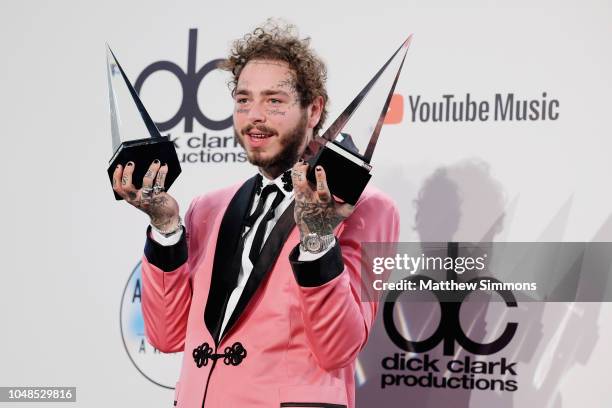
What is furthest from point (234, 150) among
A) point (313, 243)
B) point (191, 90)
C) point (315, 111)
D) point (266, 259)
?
point (313, 243)

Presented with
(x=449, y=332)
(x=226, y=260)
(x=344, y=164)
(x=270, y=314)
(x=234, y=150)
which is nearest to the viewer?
(x=344, y=164)

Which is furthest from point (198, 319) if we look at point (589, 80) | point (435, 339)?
point (589, 80)

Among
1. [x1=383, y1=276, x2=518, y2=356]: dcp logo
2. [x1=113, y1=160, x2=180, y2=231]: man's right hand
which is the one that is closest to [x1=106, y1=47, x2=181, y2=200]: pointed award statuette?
[x1=113, y1=160, x2=180, y2=231]: man's right hand

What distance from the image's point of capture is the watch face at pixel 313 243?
6.00 feet

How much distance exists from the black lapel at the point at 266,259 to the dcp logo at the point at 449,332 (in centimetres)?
65

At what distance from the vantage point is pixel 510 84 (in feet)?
8.50

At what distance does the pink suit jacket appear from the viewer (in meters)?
1.90

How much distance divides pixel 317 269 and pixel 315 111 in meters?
0.59

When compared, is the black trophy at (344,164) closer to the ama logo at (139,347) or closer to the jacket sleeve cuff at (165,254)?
the jacket sleeve cuff at (165,254)

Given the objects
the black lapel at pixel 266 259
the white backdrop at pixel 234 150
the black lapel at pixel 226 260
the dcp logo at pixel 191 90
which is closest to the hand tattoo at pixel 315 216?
the black lapel at pixel 266 259

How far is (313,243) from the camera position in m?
1.83

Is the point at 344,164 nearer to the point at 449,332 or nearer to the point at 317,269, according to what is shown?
the point at 317,269

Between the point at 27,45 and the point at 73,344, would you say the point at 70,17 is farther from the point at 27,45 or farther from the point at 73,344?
the point at 73,344

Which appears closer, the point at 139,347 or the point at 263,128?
the point at 263,128
